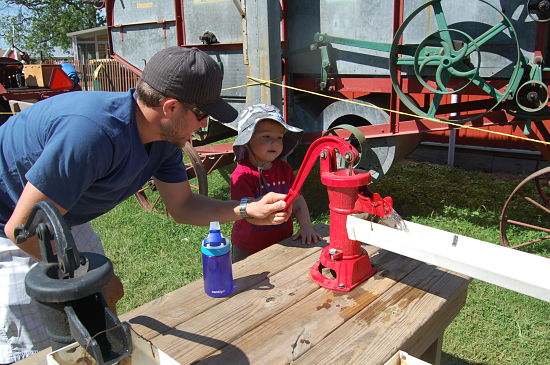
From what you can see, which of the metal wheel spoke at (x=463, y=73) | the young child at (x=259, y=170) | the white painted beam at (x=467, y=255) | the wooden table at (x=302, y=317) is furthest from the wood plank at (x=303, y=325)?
A: the metal wheel spoke at (x=463, y=73)

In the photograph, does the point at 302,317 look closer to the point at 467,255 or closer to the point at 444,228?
the point at 467,255

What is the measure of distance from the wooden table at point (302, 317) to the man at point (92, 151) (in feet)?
0.84

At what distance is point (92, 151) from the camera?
1.38 meters

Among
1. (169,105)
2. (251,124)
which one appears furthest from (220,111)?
(251,124)

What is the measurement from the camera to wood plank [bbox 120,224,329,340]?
1.55 metres

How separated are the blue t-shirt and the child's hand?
847 mm

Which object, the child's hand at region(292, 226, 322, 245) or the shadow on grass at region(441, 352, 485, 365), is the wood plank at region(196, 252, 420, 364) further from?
the shadow on grass at region(441, 352, 485, 365)

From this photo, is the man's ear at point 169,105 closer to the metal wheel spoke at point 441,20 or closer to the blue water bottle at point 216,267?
the blue water bottle at point 216,267

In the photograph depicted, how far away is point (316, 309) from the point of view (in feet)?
5.32

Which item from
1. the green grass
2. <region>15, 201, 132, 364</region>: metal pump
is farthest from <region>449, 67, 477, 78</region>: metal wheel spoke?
<region>15, 201, 132, 364</region>: metal pump

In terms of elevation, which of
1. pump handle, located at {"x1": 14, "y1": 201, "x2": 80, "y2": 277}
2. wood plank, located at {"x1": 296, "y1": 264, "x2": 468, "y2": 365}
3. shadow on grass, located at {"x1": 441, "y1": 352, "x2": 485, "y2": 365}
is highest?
pump handle, located at {"x1": 14, "y1": 201, "x2": 80, "y2": 277}

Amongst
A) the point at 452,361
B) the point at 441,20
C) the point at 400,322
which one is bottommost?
the point at 452,361

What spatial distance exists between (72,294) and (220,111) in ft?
3.29

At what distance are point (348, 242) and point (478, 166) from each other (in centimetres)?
619
